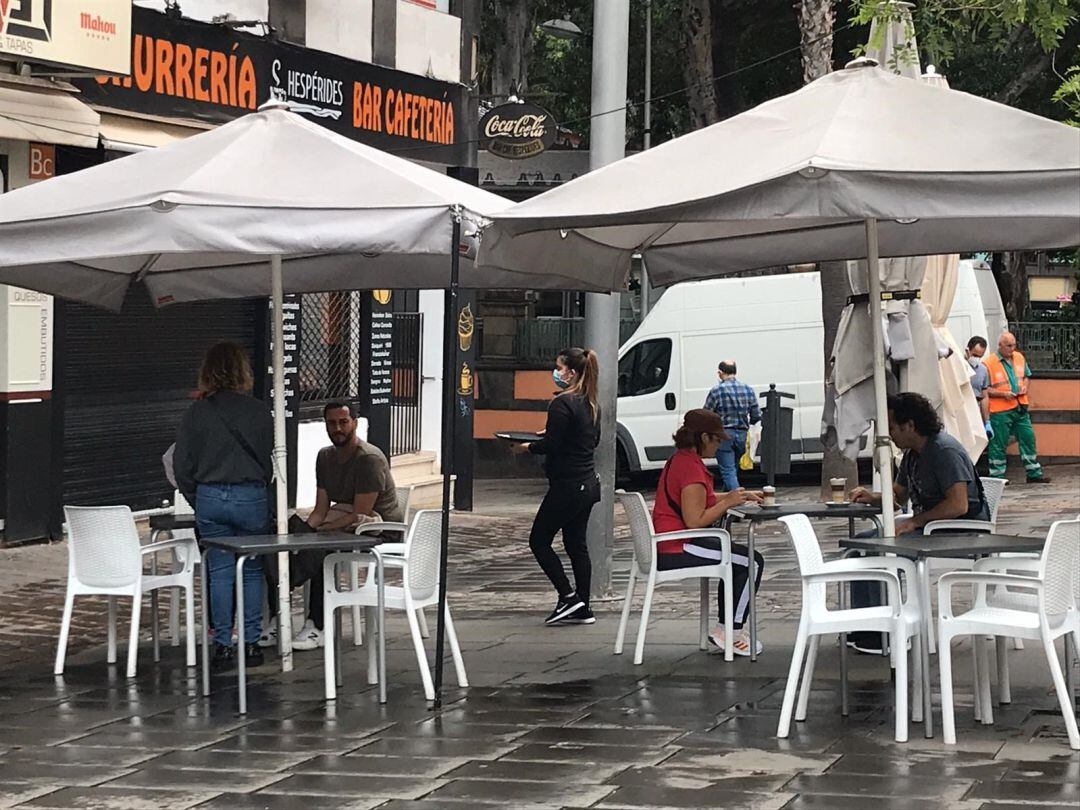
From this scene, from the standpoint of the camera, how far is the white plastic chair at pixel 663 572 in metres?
9.66

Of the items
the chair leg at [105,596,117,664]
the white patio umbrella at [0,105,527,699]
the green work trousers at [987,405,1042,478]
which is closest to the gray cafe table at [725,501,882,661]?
the white patio umbrella at [0,105,527,699]

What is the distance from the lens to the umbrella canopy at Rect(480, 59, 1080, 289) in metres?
7.24

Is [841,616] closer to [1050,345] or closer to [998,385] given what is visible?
[998,385]

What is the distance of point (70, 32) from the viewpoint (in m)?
13.7

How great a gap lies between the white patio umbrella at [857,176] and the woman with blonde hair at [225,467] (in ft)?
5.25

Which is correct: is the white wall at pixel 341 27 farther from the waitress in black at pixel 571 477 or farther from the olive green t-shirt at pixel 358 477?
the olive green t-shirt at pixel 358 477

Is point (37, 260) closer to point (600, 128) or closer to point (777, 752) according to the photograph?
point (777, 752)

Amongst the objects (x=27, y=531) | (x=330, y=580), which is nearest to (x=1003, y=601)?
(x=330, y=580)

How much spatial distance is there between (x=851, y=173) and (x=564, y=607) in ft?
15.5

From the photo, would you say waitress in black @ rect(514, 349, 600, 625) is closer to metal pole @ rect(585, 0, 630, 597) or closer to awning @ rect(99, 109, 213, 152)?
metal pole @ rect(585, 0, 630, 597)

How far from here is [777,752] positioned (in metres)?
7.36

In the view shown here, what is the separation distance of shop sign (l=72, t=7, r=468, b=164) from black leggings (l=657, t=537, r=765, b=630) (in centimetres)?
610

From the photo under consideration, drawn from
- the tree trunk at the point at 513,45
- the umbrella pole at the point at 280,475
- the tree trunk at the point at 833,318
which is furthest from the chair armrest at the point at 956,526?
the tree trunk at the point at 513,45

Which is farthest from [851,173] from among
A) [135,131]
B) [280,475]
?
[135,131]
